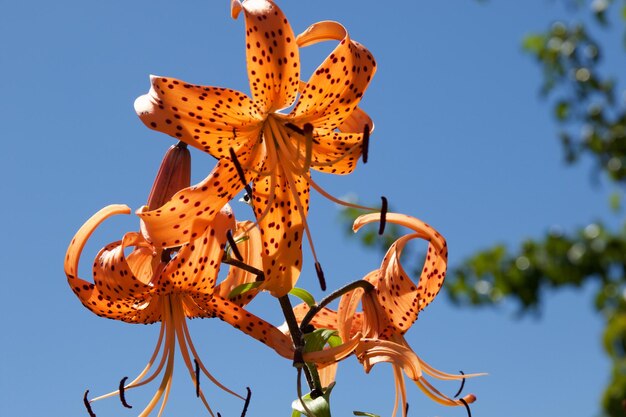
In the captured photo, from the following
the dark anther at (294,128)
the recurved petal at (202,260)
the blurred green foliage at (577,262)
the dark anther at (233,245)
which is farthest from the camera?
the blurred green foliage at (577,262)

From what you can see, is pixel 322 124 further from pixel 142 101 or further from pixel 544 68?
pixel 544 68

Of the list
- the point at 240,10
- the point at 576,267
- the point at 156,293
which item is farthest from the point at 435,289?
the point at 576,267

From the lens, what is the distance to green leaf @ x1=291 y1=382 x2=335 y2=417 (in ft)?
5.40

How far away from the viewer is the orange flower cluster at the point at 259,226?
1685mm

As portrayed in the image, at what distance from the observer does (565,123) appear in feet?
22.0

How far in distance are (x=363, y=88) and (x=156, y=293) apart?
0.58 m

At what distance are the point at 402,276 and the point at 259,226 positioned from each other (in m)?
0.33

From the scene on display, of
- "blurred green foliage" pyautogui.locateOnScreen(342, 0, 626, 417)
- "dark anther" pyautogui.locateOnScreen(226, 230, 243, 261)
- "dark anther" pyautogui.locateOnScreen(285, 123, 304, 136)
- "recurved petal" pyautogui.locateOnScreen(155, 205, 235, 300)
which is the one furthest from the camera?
"blurred green foliage" pyautogui.locateOnScreen(342, 0, 626, 417)

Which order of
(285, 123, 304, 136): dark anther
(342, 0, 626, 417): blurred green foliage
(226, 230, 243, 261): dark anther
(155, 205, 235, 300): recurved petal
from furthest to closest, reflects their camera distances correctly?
(342, 0, 626, 417): blurred green foliage < (285, 123, 304, 136): dark anther < (155, 205, 235, 300): recurved petal < (226, 230, 243, 261): dark anther

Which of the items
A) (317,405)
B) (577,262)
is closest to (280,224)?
(317,405)

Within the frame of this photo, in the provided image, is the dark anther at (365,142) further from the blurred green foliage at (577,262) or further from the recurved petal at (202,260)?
the blurred green foliage at (577,262)

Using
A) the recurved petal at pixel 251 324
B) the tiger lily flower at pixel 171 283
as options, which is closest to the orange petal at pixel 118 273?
the tiger lily flower at pixel 171 283

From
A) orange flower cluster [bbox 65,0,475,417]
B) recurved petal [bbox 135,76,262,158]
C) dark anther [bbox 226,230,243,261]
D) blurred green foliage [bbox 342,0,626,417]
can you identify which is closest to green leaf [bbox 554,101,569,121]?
blurred green foliage [bbox 342,0,626,417]

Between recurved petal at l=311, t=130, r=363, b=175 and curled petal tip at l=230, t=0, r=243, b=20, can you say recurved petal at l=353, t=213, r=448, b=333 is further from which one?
curled petal tip at l=230, t=0, r=243, b=20
